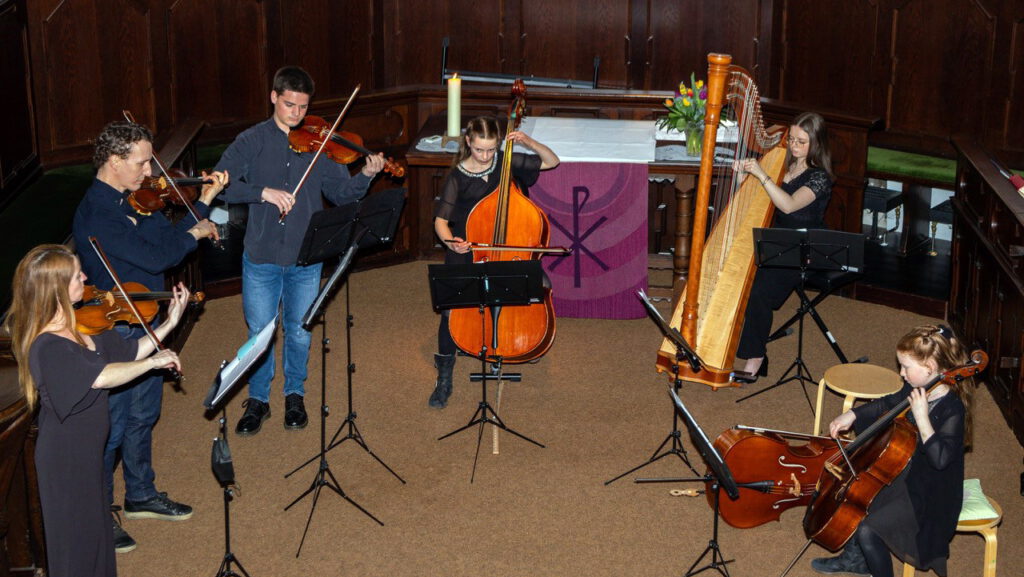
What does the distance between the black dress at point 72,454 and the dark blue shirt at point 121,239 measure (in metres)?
0.68

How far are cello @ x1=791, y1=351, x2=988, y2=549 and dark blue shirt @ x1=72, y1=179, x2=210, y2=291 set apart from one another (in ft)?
9.87

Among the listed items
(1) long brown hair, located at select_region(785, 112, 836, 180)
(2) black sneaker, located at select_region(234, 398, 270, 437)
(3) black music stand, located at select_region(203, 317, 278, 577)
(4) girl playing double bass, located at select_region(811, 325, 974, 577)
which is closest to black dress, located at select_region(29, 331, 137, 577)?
(3) black music stand, located at select_region(203, 317, 278, 577)

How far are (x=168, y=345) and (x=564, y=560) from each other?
312 cm

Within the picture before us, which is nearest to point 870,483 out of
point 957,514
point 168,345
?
point 957,514

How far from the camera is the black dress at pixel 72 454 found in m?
4.14

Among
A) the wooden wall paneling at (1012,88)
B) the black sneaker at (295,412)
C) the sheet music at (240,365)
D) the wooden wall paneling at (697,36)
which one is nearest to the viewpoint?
the sheet music at (240,365)

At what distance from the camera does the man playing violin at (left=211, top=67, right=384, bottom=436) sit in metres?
5.74

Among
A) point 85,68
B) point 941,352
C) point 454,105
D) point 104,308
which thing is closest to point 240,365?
point 104,308

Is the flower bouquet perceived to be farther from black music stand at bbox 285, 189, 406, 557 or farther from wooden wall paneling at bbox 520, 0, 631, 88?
wooden wall paneling at bbox 520, 0, 631, 88

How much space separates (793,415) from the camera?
647 centimetres

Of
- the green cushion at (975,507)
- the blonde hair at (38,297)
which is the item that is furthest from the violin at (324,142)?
the green cushion at (975,507)

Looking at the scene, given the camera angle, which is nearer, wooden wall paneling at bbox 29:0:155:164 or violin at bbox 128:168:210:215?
→ violin at bbox 128:168:210:215

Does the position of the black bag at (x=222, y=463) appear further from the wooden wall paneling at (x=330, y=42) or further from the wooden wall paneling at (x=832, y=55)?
the wooden wall paneling at (x=832, y=55)

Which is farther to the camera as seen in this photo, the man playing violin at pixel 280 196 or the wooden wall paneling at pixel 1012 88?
the wooden wall paneling at pixel 1012 88
